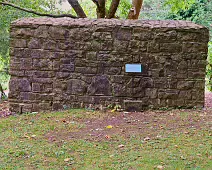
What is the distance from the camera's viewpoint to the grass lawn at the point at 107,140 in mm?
3240

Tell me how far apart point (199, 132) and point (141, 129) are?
2.65 ft

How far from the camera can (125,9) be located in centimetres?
1047

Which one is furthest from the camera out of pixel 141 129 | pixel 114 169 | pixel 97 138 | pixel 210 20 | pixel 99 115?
pixel 210 20

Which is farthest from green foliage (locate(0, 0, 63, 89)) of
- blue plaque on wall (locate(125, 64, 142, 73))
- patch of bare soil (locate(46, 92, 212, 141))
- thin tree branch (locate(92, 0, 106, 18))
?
patch of bare soil (locate(46, 92, 212, 141))

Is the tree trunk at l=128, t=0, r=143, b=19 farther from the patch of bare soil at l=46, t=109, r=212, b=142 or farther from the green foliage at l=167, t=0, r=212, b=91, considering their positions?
the patch of bare soil at l=46, t=109, r=212, b=142

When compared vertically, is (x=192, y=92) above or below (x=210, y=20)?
below

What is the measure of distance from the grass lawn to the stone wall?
347 millimetres

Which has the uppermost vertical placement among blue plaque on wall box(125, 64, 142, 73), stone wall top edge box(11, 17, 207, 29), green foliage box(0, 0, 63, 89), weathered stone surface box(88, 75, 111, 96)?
green foliage box(0, 0, 63, 89)

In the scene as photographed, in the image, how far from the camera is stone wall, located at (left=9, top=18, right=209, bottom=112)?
5.58 m

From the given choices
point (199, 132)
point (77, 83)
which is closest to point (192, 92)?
point (199, 132)

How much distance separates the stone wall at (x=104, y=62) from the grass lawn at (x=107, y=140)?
1.14 ft

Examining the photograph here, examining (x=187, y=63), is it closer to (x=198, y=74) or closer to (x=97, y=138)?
(x=198, y=74)

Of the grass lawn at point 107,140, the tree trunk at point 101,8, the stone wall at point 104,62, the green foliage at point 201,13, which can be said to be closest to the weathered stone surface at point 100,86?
the stone wall at point 104,62

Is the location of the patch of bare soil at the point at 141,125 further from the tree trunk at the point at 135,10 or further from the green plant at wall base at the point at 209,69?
the green plant at wall base at the point at 209,69
